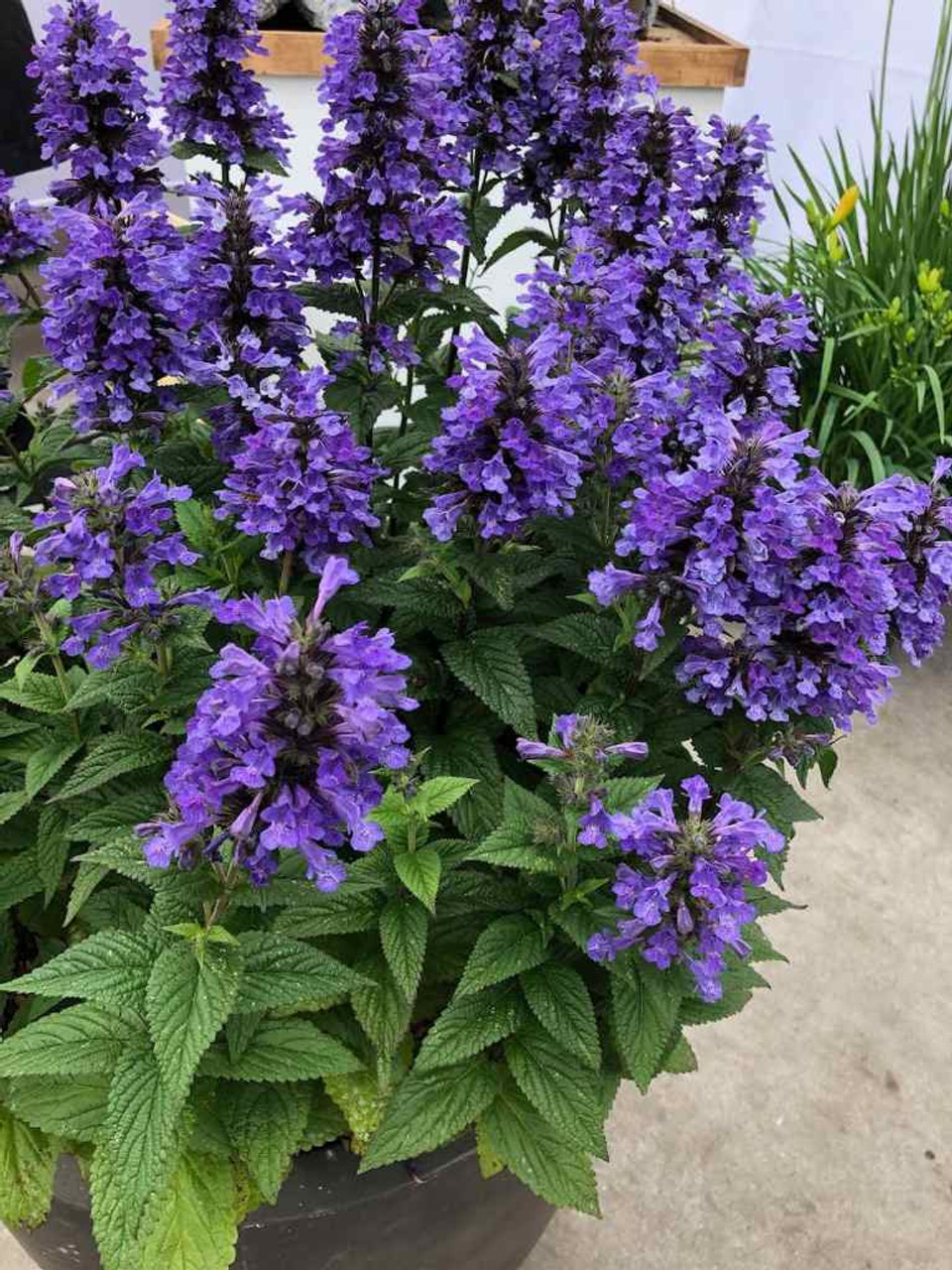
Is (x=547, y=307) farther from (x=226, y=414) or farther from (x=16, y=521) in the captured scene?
(x=16, y=521)

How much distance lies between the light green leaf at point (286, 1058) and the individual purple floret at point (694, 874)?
30 cm

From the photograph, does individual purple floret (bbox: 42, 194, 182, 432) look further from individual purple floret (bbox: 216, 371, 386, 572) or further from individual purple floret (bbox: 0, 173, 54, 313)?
individual purple floret (bbox: 0, 173, 54, 313)

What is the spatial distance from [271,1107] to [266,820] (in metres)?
0.42

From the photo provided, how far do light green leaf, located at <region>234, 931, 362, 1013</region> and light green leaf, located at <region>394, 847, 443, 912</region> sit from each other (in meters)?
0.09

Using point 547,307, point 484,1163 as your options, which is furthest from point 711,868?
point 547,307

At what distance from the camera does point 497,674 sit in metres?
1.08

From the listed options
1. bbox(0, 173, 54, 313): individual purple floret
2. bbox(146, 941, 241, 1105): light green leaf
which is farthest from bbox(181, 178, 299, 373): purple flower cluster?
bbox(146, 941, 241, 1105): light green leaf

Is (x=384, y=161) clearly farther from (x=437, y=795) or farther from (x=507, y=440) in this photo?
(x=437, y=795)

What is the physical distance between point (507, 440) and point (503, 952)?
0.47 metres

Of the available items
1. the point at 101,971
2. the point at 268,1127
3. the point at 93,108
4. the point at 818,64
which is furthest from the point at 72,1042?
Result: the point at 818,64

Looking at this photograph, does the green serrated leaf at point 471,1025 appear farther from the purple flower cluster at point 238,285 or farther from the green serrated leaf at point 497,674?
the purple flower cluster at point 238,285

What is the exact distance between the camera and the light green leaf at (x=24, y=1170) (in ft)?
3.29

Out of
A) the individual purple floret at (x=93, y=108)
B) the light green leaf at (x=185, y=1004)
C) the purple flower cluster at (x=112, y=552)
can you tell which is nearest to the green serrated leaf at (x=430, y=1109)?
the light green leaf at (x=185, y=1004)

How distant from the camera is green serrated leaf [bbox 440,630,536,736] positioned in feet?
3.45
